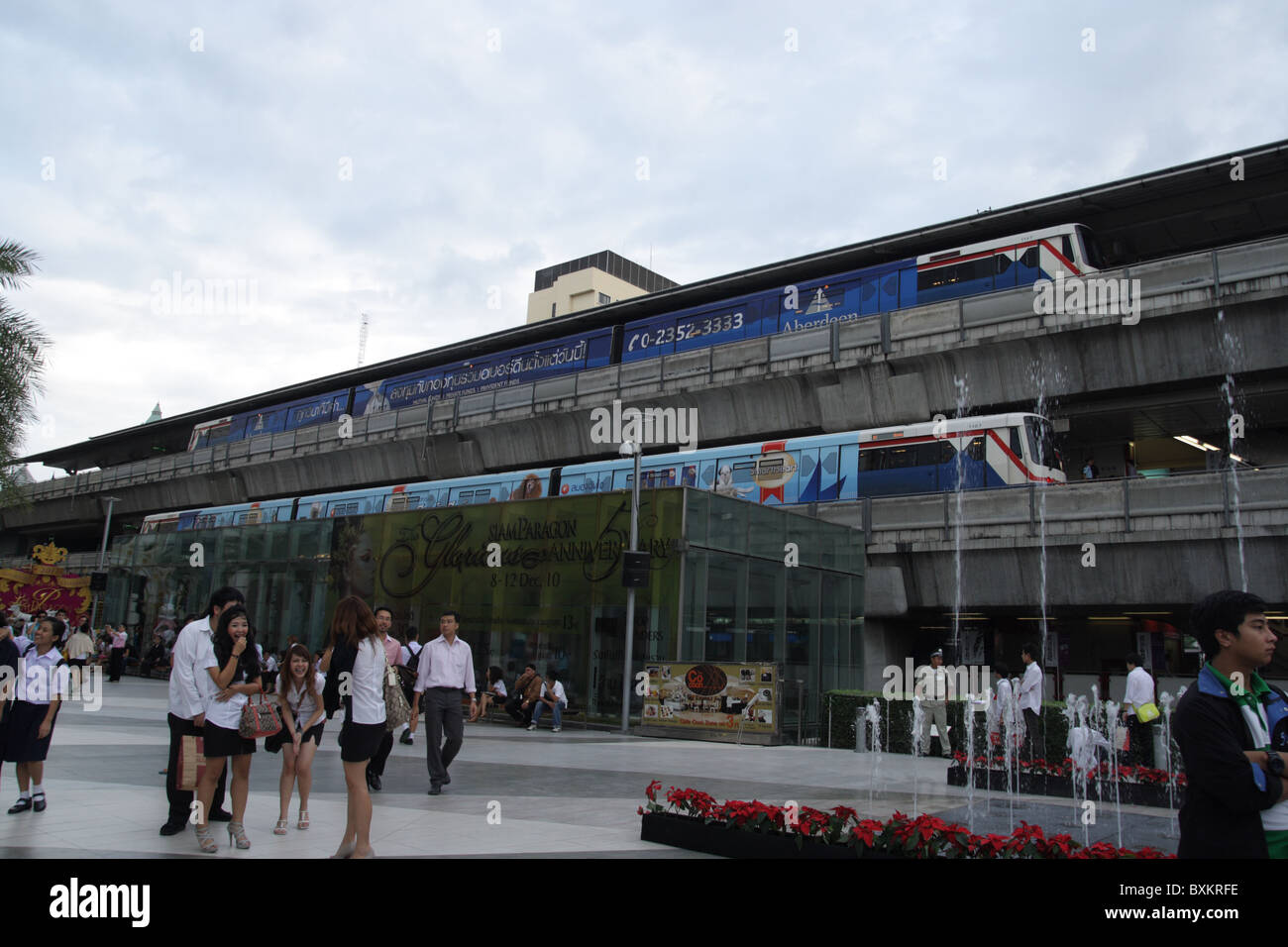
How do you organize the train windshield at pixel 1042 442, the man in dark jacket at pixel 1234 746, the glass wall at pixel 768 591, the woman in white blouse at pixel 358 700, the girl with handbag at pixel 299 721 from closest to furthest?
the man in dark jacket at pixel 1234 746 < the woman in white blouse at pixel 358 700 < the girl with handbag at pixel 299 721 < the glass wall at pixel 768 591 < the train windshield at pixel 1042 442

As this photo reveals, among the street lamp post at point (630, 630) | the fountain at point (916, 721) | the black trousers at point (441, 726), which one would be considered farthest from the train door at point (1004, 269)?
the black trousers at point (441, 726)

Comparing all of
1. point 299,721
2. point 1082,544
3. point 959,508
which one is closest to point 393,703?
point 299,721

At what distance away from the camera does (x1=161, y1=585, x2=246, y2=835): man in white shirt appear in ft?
23.4

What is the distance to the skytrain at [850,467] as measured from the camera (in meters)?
22.3

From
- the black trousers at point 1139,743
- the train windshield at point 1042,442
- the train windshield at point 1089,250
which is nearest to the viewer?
the black trousers at point 1139,743

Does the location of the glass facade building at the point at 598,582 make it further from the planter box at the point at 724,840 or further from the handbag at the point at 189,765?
the handbag at the point at 189,765

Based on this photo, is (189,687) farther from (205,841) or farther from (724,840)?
(724,840)

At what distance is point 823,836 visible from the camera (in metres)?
6.69

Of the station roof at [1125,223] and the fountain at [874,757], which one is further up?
the station roof at [1125,223]

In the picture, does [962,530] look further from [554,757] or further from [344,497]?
[344,497]

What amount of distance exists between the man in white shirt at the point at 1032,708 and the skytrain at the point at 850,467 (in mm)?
8184

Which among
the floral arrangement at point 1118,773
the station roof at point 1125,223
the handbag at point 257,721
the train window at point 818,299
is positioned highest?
the station roof at point 1125,223

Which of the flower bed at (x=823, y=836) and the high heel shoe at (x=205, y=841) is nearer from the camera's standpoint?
the flower bed at (x=823, y=836)
